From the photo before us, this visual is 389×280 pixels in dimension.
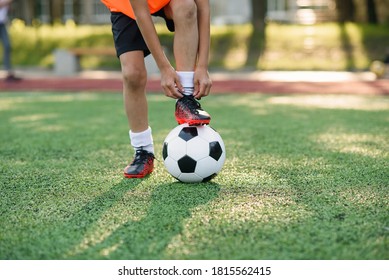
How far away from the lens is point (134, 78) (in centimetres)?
346

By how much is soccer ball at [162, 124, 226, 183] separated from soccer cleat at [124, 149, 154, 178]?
0.29 meters

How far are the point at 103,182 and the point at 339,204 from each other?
4.47 ft

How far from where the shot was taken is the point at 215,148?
3.24 meters

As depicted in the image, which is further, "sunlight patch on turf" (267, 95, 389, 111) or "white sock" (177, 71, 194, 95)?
"sunlight patch on turf" (267, 95, 389, 111)

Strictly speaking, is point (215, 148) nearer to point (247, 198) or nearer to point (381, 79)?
point (247, 198)

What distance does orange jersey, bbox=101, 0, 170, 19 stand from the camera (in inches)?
130

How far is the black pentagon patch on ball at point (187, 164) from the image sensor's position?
3.21m

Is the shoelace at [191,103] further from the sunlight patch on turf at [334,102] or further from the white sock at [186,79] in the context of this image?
the sunlight patch on turf at [334,102]

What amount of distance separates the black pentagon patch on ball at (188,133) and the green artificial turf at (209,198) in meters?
0.27

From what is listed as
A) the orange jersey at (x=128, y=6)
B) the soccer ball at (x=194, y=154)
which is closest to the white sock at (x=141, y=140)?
the soccer ball at (x=194, y=154)

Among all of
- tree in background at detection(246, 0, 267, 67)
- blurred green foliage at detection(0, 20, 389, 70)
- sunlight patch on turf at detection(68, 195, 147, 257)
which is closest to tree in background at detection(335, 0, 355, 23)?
blurred green foliage at detection(0, 20, 389, 70)

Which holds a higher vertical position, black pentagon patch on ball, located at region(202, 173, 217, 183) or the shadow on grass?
the shadow on grass

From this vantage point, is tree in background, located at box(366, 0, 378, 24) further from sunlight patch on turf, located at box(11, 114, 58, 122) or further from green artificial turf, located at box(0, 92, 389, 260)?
sunlight patch on turf, located at box(11, 114, 58, 122)

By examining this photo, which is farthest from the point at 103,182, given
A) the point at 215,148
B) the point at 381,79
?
the point at 381,79
